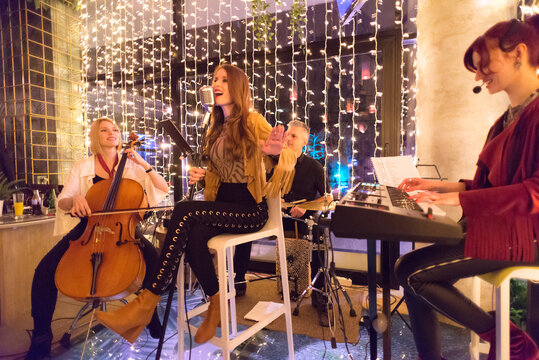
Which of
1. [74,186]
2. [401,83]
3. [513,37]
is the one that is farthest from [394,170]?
[74,186]

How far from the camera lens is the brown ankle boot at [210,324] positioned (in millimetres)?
1249

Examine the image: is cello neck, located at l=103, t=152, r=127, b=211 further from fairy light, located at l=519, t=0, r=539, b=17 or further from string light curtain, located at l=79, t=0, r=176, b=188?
fairy light, located at l=519, t=0, r=539, b=17

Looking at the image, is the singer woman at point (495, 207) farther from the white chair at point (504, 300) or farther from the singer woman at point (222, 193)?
the singer woman at point (222, 193)

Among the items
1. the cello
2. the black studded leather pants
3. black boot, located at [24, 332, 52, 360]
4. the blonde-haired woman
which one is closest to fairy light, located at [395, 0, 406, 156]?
the black studded leather pants

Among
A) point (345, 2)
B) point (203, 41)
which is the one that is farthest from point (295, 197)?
point (203, 41)

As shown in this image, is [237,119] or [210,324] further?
[237,119]

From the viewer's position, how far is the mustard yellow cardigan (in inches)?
54.7

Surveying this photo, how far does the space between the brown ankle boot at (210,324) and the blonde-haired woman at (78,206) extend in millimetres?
455

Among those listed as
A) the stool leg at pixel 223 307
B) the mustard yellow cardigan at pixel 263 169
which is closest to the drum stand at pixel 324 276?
the mustard yellow cardigan at pixel 263 169

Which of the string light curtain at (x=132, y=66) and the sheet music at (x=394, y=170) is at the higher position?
the string light curtain at (x=132, y=66)

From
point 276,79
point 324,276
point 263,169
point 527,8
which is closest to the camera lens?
point 263,169

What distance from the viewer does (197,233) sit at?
4.27ft

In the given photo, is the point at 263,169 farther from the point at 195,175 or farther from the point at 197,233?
the point at 197,233

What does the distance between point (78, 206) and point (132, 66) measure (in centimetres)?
277
